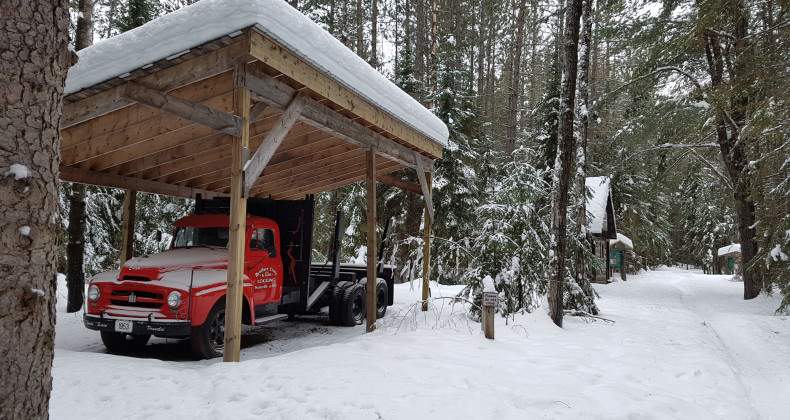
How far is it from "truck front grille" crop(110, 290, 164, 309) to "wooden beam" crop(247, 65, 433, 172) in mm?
2651

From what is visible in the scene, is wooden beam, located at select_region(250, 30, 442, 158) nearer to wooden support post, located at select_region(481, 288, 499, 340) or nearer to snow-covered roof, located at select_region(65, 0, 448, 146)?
snow-covered roof, located at select_region(65, 0, 448, 146)

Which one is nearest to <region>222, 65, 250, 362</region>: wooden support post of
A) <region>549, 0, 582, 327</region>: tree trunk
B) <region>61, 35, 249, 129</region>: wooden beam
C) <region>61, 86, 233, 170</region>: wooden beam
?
<region>61, 35, 249, 129</region>: wooden beam

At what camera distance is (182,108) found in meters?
5.18

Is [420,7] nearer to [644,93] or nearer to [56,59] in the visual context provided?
[644,93]

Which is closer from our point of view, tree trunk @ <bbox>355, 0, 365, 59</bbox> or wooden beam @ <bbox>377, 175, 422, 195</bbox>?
wooden beam @ <bbox>377, 175, 422, 195</bbox>

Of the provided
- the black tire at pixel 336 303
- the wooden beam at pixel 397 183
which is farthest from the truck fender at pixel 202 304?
the wooden beam at pixel 397 183

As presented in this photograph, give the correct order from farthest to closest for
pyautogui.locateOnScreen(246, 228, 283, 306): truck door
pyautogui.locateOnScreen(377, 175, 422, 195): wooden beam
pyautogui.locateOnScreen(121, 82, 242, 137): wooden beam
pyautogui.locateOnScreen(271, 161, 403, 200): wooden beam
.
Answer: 1. pyautogui.locateOnScreen(271, 161, 403, 200): wooden beam
2. pyautogui.locateOnScreen(377, 175, 422, 195): wooden beam
3. pyautogui.locateOnScreen(246, 228, 283, 306): truck door
4. pyautogui.locateOnScreen(121, 82, 242, 137): wooden beam

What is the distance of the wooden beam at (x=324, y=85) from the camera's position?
529cm

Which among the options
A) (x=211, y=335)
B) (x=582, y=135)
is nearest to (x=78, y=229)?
(x=211, y=335)

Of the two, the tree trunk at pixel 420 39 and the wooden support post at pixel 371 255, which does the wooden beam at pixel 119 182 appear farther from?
the tree trunk at pixel 420 39

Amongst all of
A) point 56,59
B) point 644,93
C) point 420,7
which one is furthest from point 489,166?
point 56,59

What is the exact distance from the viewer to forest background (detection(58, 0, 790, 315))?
30.5 ft

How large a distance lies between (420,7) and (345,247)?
11.2 meters

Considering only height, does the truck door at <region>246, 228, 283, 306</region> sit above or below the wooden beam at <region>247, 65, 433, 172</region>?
below
